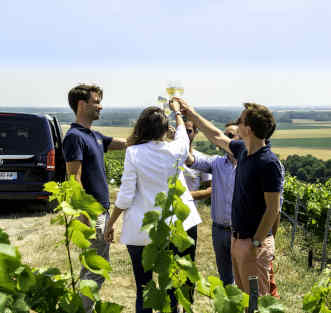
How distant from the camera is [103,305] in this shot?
0.96 meters

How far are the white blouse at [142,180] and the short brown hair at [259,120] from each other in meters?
0.49

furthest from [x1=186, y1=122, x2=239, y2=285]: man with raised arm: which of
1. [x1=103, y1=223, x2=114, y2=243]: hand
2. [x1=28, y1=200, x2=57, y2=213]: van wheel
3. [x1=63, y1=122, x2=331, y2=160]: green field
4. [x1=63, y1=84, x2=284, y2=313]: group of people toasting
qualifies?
[x1=63, y1=122, x2=331, y2=160]: green field

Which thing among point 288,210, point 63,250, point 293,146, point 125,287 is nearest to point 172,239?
point 125,287

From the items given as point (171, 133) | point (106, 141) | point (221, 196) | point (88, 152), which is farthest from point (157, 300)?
point (106, 141)

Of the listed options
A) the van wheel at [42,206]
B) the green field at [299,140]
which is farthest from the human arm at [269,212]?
the green field at [299,140]

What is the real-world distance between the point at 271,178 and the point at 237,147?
1.66 feet

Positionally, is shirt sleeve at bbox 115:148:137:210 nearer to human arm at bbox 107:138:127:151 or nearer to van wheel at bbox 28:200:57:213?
human arm at bbox 107:138:127:151

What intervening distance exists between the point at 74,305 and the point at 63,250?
440 cm

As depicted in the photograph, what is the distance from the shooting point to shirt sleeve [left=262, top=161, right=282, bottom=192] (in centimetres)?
222

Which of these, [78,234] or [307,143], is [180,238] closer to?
[78,234]

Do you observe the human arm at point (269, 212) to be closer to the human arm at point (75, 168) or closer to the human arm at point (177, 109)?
the human arm at point (177, 109)

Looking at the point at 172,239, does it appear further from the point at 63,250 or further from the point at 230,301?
the point at 63,250

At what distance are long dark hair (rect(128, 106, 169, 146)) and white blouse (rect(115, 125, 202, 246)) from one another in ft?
0.18

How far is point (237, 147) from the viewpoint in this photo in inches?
105
